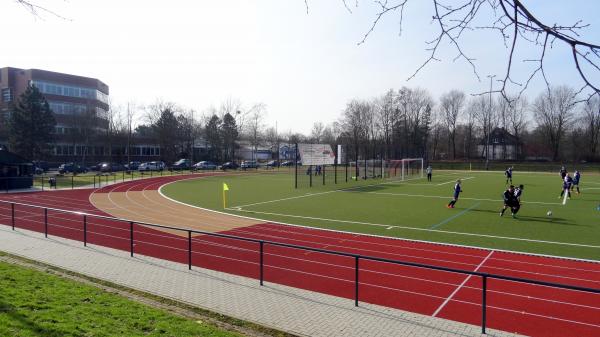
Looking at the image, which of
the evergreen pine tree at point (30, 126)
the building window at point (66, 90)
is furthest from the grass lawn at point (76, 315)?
the building window at point (66, 90)

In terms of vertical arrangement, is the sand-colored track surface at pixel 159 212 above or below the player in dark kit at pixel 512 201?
below

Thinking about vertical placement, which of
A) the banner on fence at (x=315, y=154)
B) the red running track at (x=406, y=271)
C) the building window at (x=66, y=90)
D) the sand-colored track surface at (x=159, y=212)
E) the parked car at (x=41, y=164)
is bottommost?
the sand-colored track surface at (x=159, y=212)

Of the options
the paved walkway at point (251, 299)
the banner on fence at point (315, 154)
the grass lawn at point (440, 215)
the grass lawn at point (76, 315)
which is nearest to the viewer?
the grass lawn at point (76, 315)

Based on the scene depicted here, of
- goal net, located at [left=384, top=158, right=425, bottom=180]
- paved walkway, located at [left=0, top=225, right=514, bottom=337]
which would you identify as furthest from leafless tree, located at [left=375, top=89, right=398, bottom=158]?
paved walkway, located at [left=0, top=225, right=514, bottom=337]

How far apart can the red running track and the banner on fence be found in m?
21.2

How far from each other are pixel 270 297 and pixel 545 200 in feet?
82.4

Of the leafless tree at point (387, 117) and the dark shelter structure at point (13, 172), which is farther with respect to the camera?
the leafless tree at point (387, 117)

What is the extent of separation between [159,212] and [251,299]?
1629cm

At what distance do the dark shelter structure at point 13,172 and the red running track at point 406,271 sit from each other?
65.7 feet

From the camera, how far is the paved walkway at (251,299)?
723 cm

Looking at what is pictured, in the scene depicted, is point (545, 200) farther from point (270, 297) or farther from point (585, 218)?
point (270, 297)

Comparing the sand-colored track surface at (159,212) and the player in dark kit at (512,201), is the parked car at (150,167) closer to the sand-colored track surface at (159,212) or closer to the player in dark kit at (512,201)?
the sand-colored track surface at (159,212)

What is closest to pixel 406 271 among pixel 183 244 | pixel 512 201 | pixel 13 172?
pixel 183 244

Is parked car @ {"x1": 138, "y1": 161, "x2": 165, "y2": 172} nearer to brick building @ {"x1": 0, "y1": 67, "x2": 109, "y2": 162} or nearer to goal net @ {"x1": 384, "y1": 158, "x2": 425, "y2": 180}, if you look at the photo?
brick building @ {"x1": 0, "y1": 67, "x2": 109, "y2": 162}
